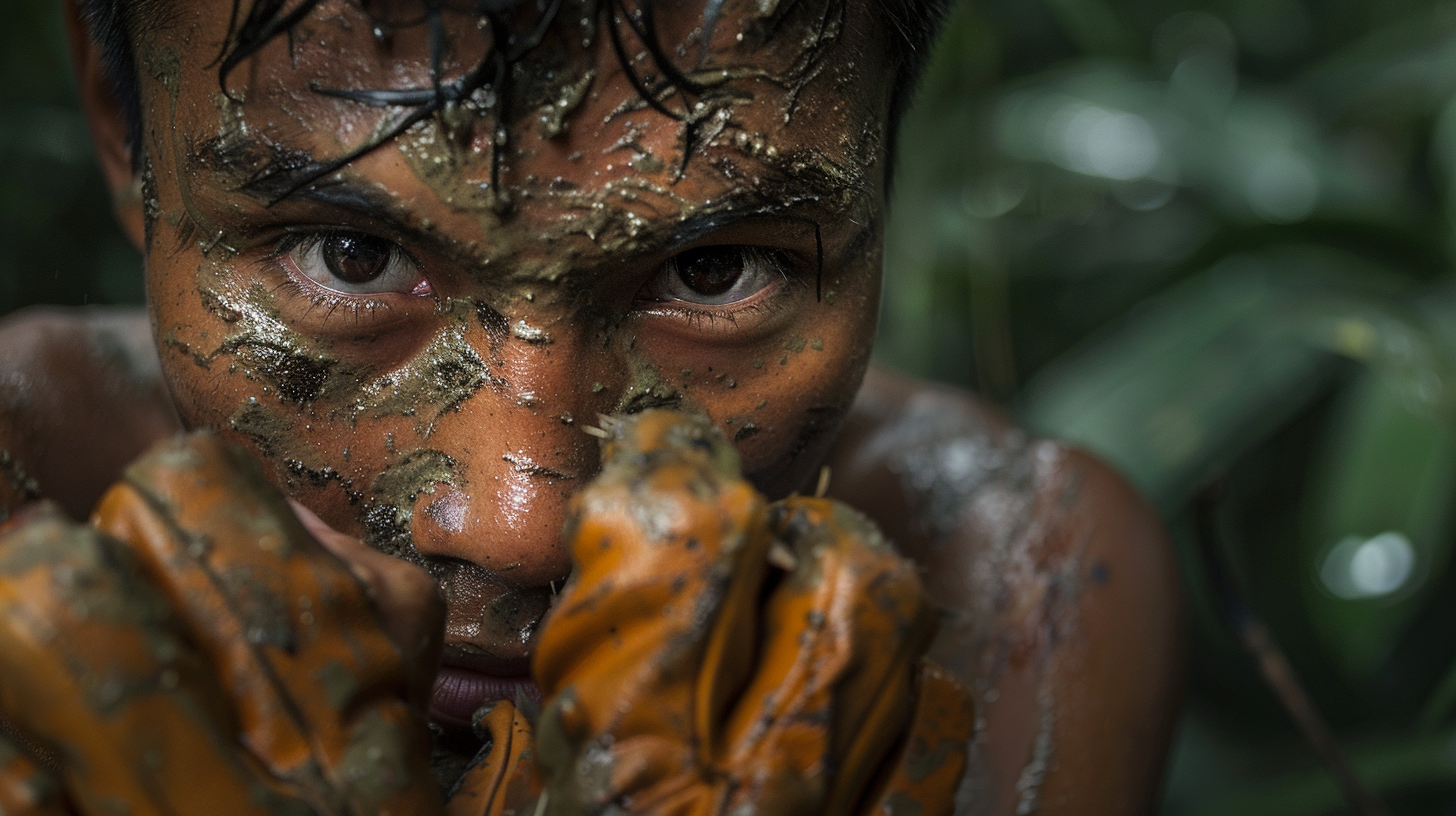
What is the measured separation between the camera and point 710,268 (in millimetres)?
782

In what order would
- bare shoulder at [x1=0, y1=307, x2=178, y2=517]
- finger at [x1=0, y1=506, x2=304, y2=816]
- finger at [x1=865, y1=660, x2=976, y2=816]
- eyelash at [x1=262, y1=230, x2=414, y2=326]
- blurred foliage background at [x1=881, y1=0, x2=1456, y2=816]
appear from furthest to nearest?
1. blurred foliage background at [x1=881, y1=0, x2=1456, y2=816]
2. bare shoulder at [x1=0, y1=307, x2=178, y2=517]
3. eyelash at [x1=262, y1=230, x2=414, y2=326]
4. finger at [x1=865, y1=660, x2=976, y2=816]
5. finger at [x1=0, y1=506, x2=304, y2=816]

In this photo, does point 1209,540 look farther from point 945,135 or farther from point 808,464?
point 945,135

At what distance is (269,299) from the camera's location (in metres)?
0.75

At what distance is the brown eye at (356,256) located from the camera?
74 centimetres

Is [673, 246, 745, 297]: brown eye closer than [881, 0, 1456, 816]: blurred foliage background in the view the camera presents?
Yes

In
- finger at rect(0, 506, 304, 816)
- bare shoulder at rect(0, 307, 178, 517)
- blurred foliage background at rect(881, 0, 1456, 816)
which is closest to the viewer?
finger at rect(0, 506, 304, 816)

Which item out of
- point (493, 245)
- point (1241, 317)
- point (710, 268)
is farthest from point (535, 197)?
point (1241, 317)

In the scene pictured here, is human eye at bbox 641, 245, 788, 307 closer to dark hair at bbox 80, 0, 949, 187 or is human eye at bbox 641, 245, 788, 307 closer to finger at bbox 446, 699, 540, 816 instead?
dark hair at bbox 80, 0, 949, 187

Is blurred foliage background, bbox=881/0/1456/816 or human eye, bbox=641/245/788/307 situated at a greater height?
blurred foliage background, bbox=881/0/1456/816

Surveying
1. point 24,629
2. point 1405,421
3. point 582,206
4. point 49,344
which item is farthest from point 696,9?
point 1405,421

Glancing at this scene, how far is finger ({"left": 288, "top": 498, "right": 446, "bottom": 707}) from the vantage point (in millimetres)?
562

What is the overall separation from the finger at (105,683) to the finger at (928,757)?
0.30 m

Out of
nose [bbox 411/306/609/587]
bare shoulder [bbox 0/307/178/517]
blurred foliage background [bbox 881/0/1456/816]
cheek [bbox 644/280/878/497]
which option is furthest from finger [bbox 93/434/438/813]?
blurred foliage background [bbox 881/0/1456/816]

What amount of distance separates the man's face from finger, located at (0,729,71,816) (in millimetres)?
251
